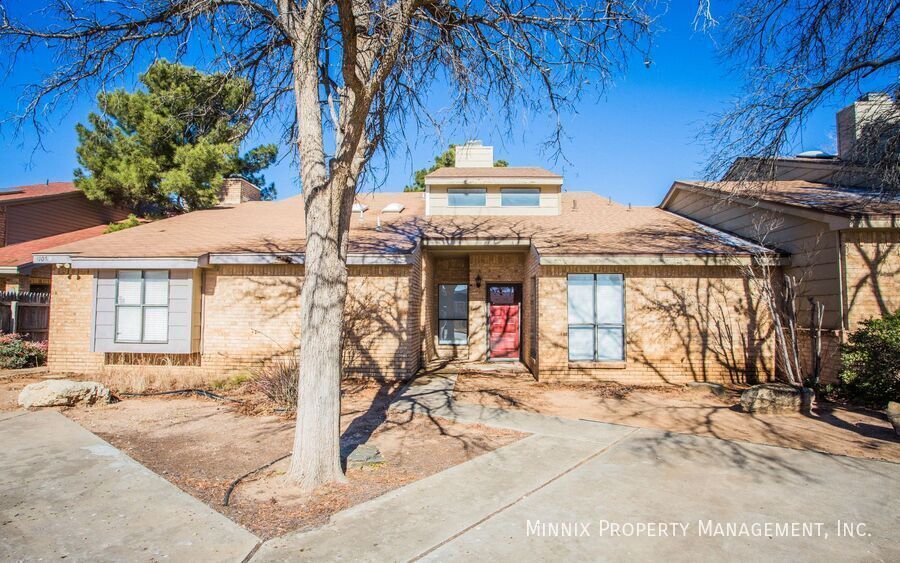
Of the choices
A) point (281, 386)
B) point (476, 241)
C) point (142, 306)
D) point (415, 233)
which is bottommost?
point (281, 386)

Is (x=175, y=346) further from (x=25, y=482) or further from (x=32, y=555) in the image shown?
(x=32, y=555)

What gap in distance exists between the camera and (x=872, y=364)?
8.24 m

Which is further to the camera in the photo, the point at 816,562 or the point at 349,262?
the point at 349,262

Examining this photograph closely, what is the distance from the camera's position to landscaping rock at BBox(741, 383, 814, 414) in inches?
304

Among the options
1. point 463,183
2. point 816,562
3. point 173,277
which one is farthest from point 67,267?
point 816,562

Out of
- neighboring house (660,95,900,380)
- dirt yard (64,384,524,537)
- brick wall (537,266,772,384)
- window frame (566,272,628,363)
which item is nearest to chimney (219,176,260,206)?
dirt yard (64,384,524,537)

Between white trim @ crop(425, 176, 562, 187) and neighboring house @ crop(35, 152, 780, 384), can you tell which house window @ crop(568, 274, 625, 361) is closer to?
neighboring house @ crop(35, 152, 780, 384)

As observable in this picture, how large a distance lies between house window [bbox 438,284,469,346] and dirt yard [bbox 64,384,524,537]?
6.06 m

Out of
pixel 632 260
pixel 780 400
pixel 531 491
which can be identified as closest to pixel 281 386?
pixel 531 491

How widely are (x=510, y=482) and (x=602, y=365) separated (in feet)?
22.5

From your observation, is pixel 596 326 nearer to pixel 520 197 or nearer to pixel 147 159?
pixel 520 197

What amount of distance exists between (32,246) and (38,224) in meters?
1.95

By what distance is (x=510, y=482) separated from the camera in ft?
15.3

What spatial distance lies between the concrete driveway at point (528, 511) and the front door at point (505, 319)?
29.1ft
